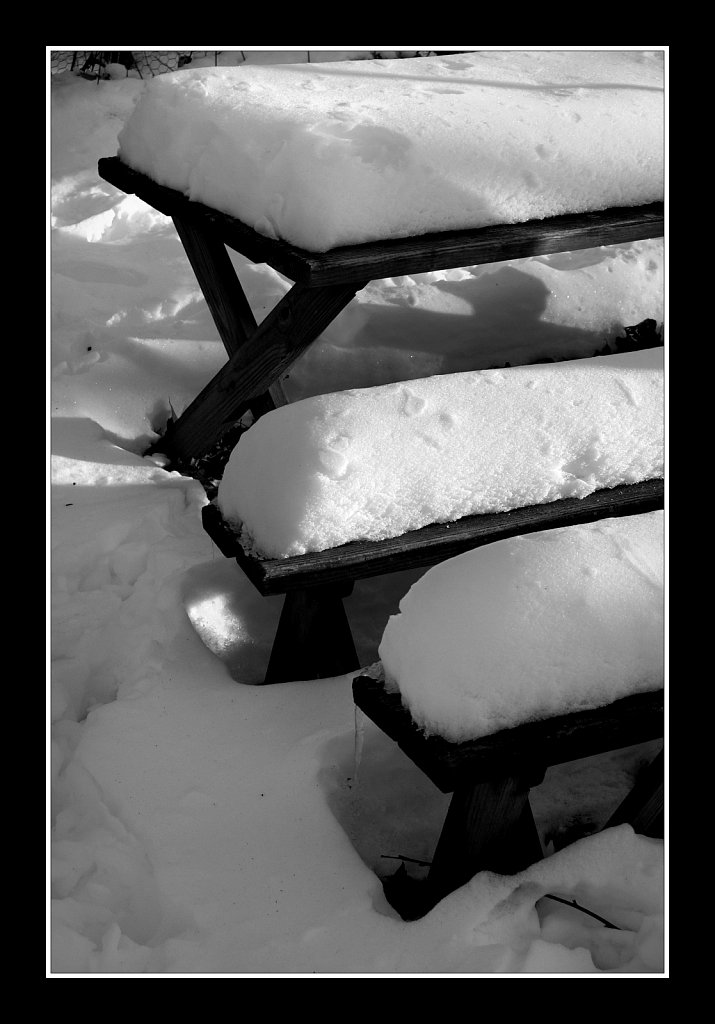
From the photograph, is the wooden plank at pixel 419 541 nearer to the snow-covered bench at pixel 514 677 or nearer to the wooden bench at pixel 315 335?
the wooden bench at pixel 315 335

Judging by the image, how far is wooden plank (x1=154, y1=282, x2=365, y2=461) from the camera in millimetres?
2906

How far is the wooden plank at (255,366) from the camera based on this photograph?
9.53 feet

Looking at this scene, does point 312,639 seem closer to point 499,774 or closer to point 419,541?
point 419,541

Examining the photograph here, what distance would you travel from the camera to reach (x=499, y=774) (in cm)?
171

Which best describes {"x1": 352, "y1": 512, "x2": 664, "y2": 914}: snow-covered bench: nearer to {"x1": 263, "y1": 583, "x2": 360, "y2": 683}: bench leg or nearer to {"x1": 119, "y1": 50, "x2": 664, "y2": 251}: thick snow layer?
{"x1": 263, "y1": 583, "x2": 360, "y2": 683}: bench leg

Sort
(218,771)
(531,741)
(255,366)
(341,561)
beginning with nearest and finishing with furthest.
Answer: (531,741), (218,771), (341,561), (255,366)

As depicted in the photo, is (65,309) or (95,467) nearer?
(95,467)

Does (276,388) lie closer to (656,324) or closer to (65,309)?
(65,309)

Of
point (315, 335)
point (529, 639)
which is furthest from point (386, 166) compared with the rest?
point (529, 639)

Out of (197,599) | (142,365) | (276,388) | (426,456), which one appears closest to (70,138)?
(142,365)

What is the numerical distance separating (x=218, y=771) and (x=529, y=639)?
2.72ft

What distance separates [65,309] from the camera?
3967 mm

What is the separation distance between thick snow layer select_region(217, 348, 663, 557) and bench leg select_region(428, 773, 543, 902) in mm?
725

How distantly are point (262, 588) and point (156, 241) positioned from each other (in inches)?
108
